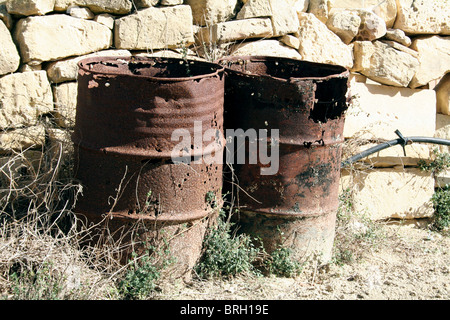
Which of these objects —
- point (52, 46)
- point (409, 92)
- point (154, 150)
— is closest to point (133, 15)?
point (52, 46)

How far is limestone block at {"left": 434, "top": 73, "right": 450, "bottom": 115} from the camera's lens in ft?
18.5

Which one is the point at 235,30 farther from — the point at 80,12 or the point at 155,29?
the point at 80,12

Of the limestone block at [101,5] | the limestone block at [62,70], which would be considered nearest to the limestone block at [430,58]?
the limestone block at [101,5]

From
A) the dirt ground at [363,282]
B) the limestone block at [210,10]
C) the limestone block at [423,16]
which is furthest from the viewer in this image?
the limestone block at [423,16]

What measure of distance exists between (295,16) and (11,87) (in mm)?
2456

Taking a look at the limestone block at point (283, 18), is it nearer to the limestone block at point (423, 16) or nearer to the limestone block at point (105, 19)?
the limestone block at point (423, 16)

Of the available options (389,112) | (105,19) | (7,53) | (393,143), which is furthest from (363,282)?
(7,53)

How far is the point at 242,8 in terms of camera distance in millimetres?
4777

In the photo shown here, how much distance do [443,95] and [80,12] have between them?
3.62 metres

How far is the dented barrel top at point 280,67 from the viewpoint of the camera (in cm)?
421

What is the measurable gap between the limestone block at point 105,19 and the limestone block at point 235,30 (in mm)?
752

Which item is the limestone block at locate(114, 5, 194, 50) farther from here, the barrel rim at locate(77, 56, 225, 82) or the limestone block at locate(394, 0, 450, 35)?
the limestone block at locate(394, 0, 450, 35)

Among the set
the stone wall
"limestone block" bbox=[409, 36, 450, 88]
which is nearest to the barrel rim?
the stone wall

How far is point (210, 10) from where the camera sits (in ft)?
15.2
